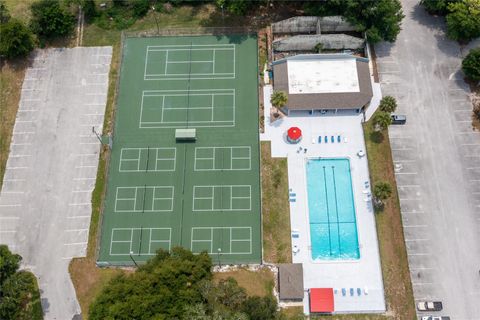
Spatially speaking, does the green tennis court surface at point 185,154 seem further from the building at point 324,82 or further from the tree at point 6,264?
the tree at point 6,264

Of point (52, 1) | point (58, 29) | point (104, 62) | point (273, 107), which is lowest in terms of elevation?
point (273, 107)

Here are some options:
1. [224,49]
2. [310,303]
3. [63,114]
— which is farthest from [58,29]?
[310,303]

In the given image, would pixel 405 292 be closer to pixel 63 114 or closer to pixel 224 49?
pixel 224 49

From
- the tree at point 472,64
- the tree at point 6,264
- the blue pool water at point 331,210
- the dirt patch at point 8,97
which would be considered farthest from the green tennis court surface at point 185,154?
the tree at point 472,64

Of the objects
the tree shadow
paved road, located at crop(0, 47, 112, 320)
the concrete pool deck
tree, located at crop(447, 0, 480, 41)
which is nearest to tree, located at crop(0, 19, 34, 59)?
paved road, located at crop(0, 47, 112, 320)

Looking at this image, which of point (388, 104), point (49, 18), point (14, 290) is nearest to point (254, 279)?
point (14, 290)

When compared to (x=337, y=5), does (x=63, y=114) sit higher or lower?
lower
